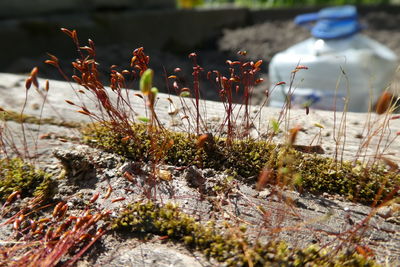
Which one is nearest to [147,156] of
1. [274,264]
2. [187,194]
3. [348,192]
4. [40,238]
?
[187,194]

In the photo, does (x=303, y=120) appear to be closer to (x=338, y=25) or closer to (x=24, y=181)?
(x=24, y=181)

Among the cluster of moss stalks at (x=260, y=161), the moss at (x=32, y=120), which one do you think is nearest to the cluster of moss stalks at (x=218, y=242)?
the cluster of moss stalks at (x=260, y=161)

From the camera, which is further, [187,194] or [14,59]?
[14,59]

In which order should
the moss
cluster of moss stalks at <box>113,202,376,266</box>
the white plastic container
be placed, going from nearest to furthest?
cluster of moss stalks at <box>113,202,376,266</box>
the moss
the white plastic container

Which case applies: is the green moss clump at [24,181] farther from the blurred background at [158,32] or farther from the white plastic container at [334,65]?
the white plastic container at [334,65]

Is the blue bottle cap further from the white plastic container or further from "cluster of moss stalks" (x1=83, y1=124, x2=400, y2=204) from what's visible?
"cluster of moss stalks" (x1=83, y1=124, x2=400, y2=204)

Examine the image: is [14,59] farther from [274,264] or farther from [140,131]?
[274,264]

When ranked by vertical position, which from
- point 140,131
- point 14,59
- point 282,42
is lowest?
point 140,131

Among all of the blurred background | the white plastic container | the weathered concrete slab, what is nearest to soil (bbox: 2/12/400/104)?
the blurred background
